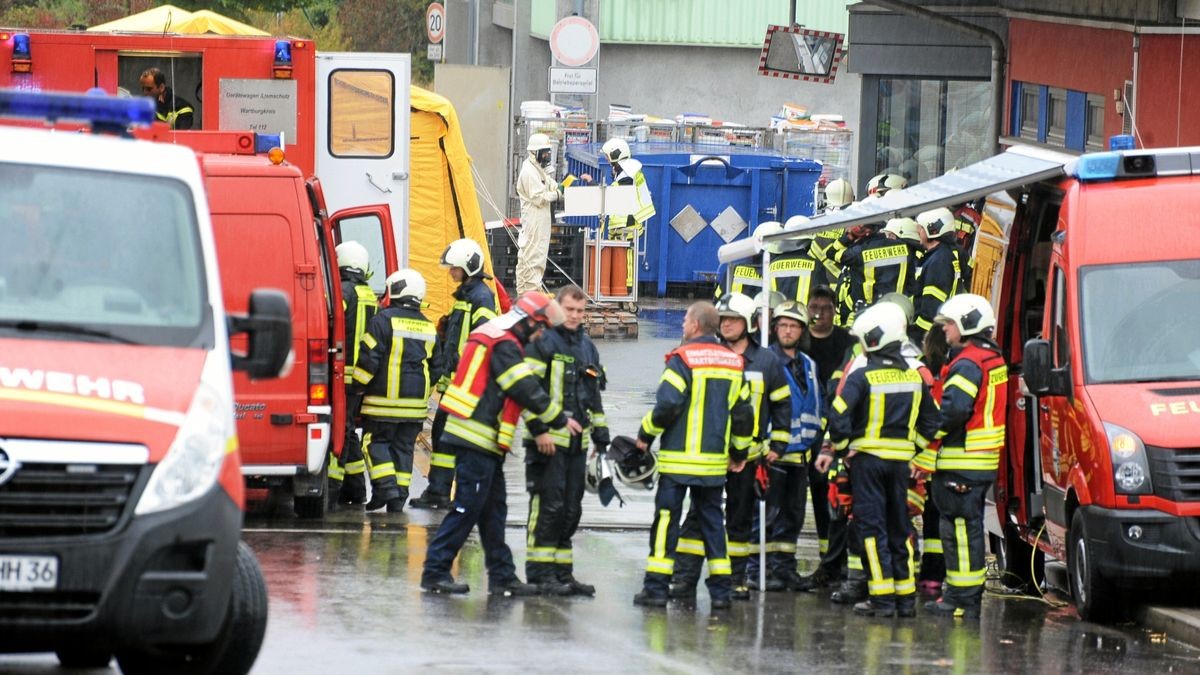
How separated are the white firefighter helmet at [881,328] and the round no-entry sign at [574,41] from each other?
16.6 m

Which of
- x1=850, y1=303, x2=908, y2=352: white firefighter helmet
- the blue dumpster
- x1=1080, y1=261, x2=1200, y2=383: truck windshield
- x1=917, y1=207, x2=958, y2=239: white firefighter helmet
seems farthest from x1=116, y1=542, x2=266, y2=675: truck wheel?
the blue dumpster

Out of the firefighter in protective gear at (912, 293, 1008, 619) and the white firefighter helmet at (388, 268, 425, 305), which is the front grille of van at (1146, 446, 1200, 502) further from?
the white firefighter helmet at (388, 268, 425, 305)

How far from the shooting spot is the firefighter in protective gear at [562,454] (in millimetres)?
11250

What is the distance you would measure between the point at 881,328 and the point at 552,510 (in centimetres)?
207

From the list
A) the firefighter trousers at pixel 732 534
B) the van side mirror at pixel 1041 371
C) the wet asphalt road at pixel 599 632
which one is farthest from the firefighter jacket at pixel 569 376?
the van side mirror at pixel 1041 371

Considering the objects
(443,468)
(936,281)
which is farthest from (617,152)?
(443,468)

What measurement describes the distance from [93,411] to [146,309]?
763 mm

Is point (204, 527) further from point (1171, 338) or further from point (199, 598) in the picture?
point (1171, 338)

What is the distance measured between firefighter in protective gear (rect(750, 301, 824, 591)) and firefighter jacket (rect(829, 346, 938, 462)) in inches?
38.6

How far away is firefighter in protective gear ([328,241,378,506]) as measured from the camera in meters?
13.9

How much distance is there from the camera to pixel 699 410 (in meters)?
10.8

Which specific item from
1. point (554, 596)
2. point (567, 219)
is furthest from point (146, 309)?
point (567, 219)

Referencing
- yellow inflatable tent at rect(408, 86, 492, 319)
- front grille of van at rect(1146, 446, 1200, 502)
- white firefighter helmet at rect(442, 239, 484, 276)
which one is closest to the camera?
front grille of van at rect(1146, 446, 1200, 502)

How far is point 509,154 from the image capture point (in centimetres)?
3061
